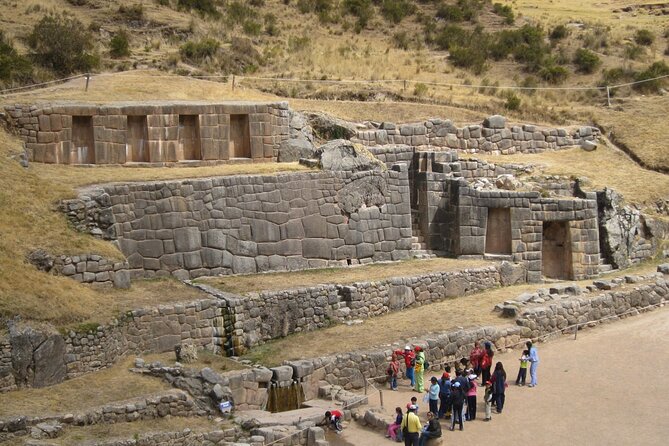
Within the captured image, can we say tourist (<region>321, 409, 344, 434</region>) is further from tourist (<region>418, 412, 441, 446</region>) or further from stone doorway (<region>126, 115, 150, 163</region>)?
stone doorway (<region>126, 115, 150, 163</region>)

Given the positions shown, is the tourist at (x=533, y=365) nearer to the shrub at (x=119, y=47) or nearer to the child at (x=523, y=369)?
the child at (x=523, y=369)

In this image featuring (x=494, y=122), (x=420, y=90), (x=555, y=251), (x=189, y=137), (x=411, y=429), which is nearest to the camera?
(x=411, y=429)

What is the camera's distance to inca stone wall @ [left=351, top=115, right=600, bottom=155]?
33.2 metres

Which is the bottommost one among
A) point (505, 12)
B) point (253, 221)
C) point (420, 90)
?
point (253, 221)

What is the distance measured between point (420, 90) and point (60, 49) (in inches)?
431

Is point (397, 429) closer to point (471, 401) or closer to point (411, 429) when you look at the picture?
point (411, 429)

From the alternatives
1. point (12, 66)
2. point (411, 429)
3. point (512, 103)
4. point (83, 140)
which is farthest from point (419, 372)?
point (512, 103)

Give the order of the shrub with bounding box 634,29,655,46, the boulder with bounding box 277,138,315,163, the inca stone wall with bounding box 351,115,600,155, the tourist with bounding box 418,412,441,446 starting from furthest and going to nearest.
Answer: the shrub with bounding box 634,29,655,46, the inca stone wall with bounding box 351,115,600,155, the boulder with bounding box 277,138,315,163, the tourist with bounding box 418,412,441,446

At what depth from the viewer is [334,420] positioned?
21.3m

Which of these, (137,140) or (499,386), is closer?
(499,386)

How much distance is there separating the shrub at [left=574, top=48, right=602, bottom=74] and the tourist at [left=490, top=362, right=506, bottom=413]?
2473 cm

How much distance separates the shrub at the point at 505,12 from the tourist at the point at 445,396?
3221cm

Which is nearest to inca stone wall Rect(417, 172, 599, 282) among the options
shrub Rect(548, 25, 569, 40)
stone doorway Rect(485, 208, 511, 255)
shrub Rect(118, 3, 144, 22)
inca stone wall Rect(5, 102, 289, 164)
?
stone doorway Rect(485, 208, 511, 255)

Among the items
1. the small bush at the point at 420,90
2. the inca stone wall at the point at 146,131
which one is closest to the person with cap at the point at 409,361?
the inca stone wall at the point at 146,131
